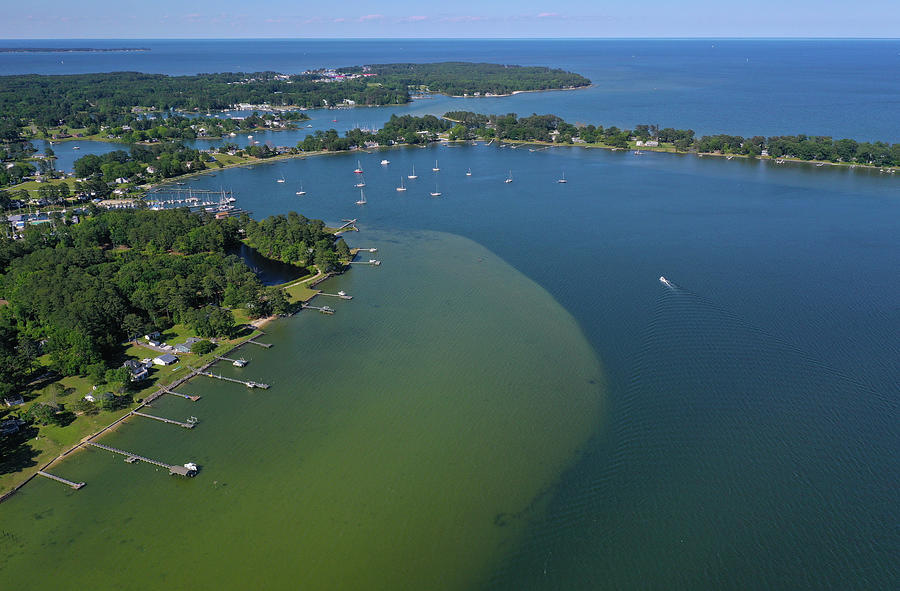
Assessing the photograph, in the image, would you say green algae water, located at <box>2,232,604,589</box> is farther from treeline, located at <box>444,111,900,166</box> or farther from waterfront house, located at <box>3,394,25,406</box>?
treeline, located at <box>444,111,900,166</box>

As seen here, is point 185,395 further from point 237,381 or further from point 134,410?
point 237,381

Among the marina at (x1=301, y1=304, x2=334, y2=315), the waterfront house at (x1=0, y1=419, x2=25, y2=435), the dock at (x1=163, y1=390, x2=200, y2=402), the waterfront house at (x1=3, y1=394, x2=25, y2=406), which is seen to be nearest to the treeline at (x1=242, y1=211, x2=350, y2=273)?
the marina at (x1=301, y1=304, x2=334, y2=315)

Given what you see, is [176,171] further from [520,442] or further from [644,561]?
[644,561]

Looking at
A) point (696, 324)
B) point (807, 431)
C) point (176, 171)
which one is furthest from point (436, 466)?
point (176, 171)

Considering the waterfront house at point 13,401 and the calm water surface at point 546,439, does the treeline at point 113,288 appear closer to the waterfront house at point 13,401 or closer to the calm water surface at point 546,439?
the waterfront house at point 13,401

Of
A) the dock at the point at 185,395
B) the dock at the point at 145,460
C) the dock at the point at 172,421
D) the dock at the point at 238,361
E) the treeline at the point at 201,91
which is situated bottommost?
the dock at the point at 145,460

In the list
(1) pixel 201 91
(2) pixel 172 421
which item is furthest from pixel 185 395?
(1) pixel 201 91

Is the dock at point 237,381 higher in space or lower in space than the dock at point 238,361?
lower

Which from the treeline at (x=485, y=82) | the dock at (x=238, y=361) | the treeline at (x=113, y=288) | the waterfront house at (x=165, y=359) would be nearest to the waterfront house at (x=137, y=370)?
the waterfront house at (x=165, y=359)
